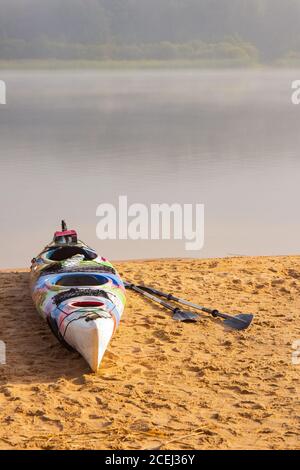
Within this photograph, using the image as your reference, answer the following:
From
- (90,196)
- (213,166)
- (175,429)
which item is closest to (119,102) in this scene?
(213,166)

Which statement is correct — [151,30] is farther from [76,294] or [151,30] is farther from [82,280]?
[76,294]

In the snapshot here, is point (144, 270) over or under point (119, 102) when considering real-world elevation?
under

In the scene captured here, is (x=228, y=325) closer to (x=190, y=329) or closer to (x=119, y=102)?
(x=190, y=329)

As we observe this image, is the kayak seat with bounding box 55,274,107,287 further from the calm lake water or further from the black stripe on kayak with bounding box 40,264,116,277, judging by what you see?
the calm lake water

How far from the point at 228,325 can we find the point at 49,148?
44.9 ft

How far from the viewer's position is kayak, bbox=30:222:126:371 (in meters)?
6.72

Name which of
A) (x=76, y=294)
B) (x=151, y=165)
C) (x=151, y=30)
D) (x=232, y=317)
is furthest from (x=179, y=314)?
(x=151, y=30)

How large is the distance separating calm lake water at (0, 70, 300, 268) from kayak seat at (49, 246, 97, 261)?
2.22 meters

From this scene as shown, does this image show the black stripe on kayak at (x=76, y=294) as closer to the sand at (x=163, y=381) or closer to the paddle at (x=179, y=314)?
the sand at (x=163, y=381)

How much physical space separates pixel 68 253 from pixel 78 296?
1537 millimetres

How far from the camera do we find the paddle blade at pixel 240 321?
7922 millimetres

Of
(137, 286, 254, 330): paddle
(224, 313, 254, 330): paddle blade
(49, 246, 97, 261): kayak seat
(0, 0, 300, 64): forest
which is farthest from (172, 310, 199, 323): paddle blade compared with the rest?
(0, 0, 300, 64): forest

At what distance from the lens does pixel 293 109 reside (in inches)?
1265

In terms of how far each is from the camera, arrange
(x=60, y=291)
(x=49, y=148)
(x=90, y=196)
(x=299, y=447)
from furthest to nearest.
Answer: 1. (x=49, y=148)
2. (x=90, y=196)
3. (x=60, y=291)
4. (x=299, y=447)
